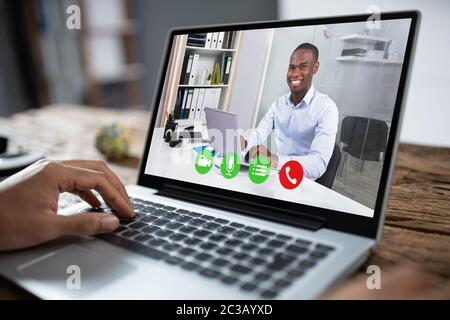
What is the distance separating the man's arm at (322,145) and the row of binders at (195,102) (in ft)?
0.63

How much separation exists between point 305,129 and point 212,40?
0.85 feet

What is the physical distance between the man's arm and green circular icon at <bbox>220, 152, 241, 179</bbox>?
4.9 inches

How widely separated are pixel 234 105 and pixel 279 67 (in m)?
0.10

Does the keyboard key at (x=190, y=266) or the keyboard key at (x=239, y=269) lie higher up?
the keyboard key at (x=239, y=269)

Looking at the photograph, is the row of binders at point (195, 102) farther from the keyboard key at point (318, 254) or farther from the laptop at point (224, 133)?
the keyboard key at point (318, 254)

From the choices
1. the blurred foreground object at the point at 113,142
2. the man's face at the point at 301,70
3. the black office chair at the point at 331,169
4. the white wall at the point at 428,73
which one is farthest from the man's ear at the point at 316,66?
the white wall at the point at 428,73

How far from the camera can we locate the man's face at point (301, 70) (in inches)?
23.4

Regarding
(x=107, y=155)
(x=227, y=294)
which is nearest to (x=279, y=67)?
(x=227, y=294)

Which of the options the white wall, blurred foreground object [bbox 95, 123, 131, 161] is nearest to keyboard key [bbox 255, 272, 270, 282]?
blurred foreground object [bbox 95, 123, 131, 161]

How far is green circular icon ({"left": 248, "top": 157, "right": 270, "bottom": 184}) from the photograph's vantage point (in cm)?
63

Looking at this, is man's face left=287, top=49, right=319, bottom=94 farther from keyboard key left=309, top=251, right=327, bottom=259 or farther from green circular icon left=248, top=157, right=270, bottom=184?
keyboard key left=309, top=251, right=327, bottom=259

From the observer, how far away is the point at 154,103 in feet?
2.55

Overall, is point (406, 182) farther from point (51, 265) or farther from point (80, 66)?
point (80, 66)

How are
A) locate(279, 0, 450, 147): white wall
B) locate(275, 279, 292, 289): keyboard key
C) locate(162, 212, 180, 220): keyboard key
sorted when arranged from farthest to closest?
locate(279, 0, 450, 147): white wall < locate(162, 212, 180, 220): keyboard key < locate(275, 279, 292, 289): keyboard key
